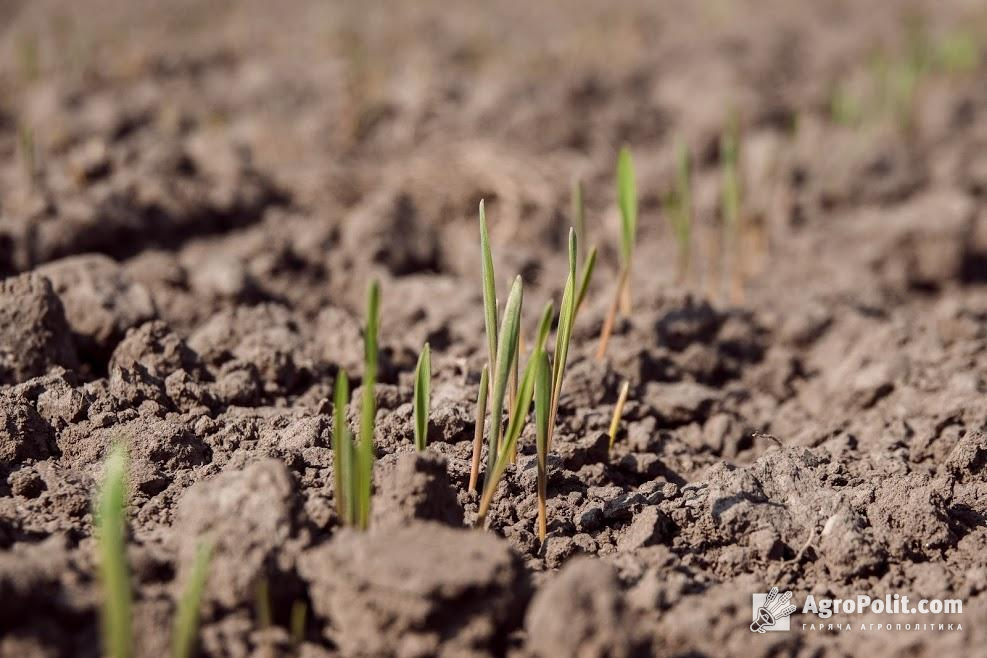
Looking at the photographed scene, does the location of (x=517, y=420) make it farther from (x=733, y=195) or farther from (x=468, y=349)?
(x=733, y=195)

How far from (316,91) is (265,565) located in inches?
120

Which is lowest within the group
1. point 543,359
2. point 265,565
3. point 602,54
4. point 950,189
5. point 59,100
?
point 265,565

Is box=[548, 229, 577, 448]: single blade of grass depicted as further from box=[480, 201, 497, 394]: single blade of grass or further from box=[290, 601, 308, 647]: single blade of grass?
box=[290, 601, 308, 647]: single blade of grass

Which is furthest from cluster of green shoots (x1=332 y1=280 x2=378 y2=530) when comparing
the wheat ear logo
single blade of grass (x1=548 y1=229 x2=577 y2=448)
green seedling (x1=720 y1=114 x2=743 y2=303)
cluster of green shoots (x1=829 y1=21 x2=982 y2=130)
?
cluster of green shoots (x1=829 y1=21 x2=982 y2=130)

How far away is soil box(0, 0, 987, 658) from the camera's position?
118 centimetres

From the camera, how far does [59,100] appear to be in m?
3.37

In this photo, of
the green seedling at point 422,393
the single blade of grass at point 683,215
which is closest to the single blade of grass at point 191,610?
the green seedling at point 422,393

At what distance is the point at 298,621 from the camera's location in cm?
108

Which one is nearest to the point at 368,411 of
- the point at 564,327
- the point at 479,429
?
the point at 479,429

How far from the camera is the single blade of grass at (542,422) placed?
4.22 ft

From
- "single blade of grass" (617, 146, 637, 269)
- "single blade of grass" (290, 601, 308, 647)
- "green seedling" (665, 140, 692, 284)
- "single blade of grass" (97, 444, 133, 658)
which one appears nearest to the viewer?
"single blade of grass" (97, 444, 133, 658)

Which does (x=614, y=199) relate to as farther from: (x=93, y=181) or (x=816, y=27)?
(x=816, y=27)

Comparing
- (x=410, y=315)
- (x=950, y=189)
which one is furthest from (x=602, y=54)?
(x=410, y=315)

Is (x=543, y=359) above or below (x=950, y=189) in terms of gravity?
below
